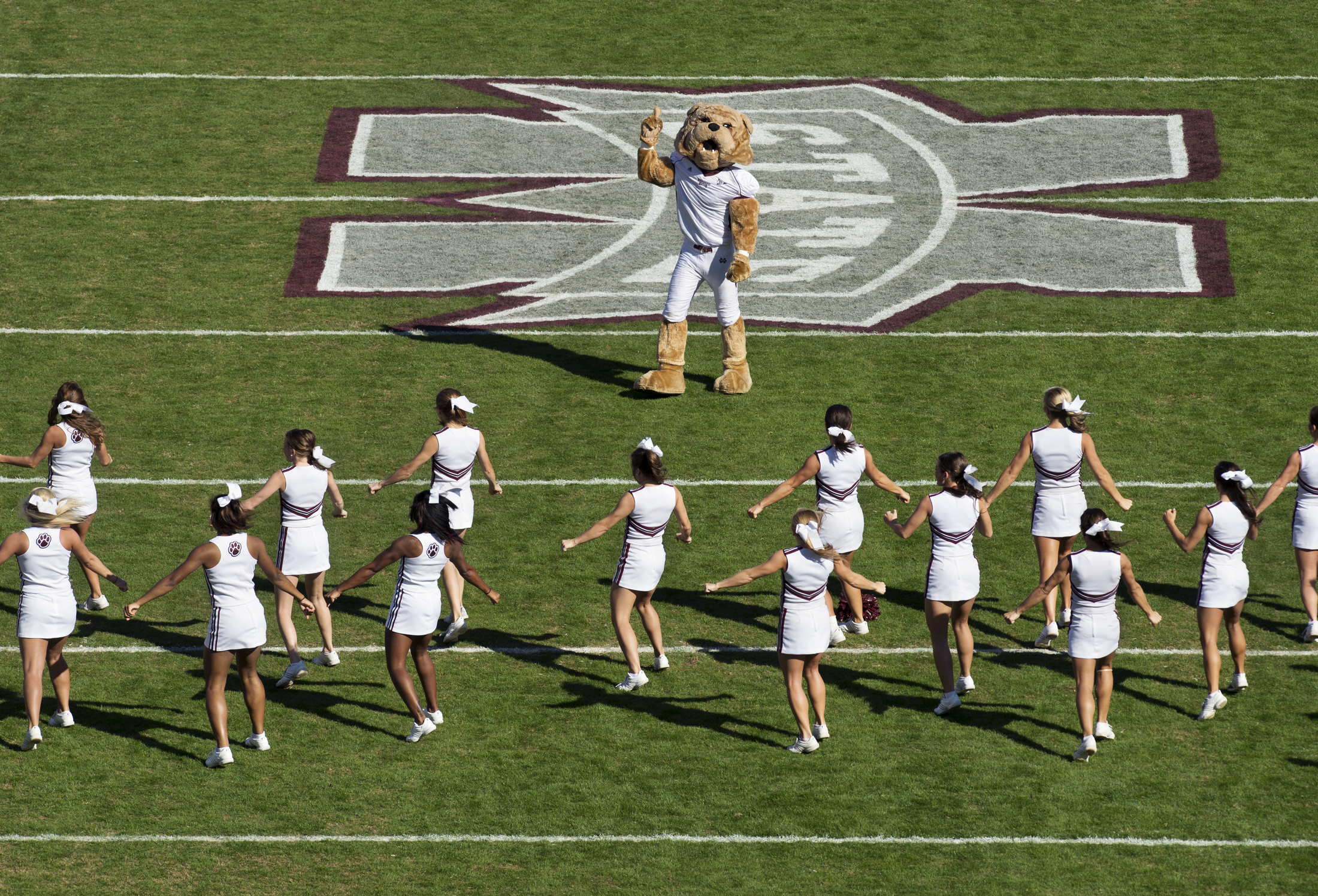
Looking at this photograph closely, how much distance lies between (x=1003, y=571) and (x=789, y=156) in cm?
1057

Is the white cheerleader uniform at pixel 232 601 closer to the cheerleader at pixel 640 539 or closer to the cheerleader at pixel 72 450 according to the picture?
the cheerleader at pixel 640 539

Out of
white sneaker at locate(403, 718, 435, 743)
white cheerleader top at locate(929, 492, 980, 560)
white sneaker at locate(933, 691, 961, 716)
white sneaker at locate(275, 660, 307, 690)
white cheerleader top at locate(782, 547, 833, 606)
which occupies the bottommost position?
white sneaker at locate(403, 718, 435, 743)

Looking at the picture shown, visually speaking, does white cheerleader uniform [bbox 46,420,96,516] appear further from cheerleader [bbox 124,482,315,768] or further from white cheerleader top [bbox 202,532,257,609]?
white cheerleader top [bbox 202,532,257,609]

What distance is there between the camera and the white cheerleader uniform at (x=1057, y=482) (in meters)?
12.0

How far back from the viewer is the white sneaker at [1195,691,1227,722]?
36.0ft

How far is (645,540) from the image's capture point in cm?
1120

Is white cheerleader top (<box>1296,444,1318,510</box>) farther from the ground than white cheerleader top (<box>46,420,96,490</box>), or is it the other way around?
white cheerleader top (<box>1296,444,1318,510</box>)

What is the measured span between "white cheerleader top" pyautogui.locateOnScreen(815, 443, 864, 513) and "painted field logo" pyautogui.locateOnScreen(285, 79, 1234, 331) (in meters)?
6.60

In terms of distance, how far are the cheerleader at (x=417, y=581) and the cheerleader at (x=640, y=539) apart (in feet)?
2.89

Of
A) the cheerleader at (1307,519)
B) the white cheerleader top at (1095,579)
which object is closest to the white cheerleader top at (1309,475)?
the cheerleader at (1307,519)

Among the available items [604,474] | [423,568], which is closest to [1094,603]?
[423,568]

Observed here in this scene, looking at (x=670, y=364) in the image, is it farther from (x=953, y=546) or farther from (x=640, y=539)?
(x=953, y=546)

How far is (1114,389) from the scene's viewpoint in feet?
54.7

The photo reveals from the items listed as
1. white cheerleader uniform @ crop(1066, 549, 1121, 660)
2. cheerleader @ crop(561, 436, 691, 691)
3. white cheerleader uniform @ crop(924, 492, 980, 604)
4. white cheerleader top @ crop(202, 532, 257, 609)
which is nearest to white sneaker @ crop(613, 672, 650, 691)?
cheerleader @ crop(561, 436, 691, 691)
